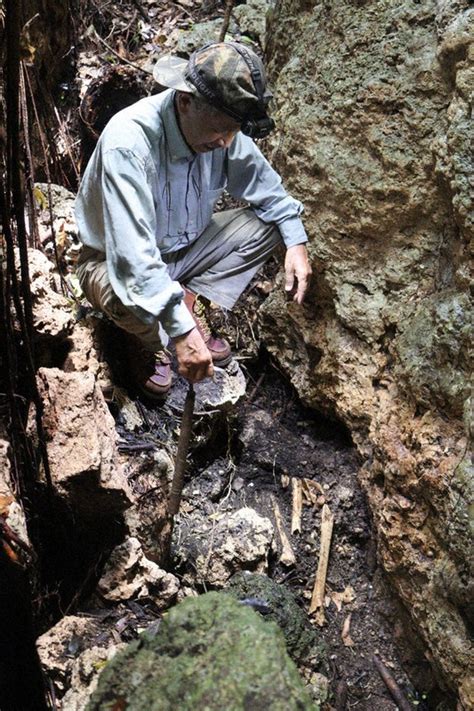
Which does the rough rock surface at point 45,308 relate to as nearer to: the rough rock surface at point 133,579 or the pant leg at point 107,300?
the pant leg at point 107,300

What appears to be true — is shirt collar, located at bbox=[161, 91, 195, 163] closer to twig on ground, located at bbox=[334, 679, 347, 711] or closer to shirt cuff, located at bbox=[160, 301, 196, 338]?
shirt cuff, located at bbox=[160, 301, 196, 338]

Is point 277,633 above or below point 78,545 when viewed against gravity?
above

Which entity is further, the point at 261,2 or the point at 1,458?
the point at 261,2

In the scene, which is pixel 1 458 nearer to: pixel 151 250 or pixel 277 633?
pixel 151 250

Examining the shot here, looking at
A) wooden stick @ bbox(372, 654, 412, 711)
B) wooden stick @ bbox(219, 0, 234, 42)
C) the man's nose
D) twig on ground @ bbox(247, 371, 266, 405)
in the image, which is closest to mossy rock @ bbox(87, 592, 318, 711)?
wooden stick @ bbox(372, 654, 412, 711)

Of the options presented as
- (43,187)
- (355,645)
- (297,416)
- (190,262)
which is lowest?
(355,645)

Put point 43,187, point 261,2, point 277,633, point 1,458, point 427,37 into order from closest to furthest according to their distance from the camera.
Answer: point 277,633, point 1,458, point 427,37, point 43,187, point 261,2

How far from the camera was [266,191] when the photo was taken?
317cm

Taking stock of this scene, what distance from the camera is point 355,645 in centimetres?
294

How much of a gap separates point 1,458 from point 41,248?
1621 millimetres

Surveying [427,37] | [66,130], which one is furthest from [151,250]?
[66,130]

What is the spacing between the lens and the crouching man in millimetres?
2453

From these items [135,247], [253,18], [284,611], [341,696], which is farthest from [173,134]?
[253,18]

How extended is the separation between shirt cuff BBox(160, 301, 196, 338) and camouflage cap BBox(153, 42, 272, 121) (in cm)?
75
